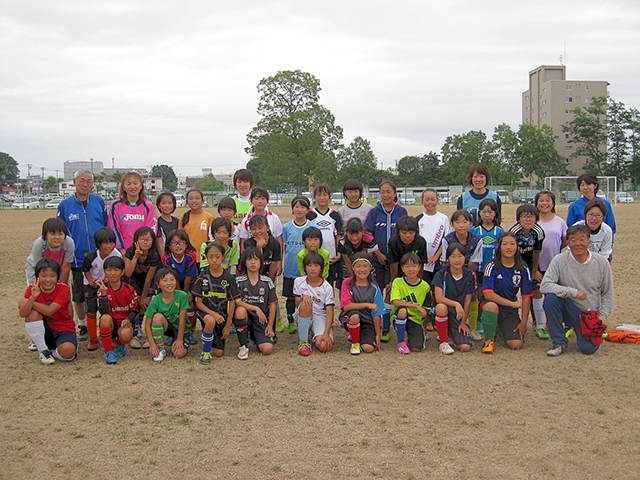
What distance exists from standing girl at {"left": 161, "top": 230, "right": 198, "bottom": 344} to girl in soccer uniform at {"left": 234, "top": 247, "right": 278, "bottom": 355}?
0.56 m

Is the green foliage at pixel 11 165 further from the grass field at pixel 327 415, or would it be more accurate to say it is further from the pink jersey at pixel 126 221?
the grass field at pixel 327 415

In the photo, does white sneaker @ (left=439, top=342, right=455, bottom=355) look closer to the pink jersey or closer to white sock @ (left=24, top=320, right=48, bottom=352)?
the pink jersey

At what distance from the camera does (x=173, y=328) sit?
5.58 metres

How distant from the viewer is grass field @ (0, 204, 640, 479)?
10.6ft

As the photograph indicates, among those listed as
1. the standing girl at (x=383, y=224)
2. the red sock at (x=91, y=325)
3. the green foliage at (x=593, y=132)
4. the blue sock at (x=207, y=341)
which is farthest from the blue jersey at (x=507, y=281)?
the green foliage at (x=593, y=132)

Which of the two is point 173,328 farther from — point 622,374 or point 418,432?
point 622,374

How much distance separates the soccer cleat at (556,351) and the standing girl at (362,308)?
5.15 ft

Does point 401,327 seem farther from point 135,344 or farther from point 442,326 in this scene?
point 135,344

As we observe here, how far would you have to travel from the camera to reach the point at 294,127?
51.6 m

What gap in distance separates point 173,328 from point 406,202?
43.9m

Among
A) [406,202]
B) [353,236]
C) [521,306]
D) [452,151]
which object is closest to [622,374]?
[521,306]

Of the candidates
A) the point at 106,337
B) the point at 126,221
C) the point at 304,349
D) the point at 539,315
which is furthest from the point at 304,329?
the point at 539,315

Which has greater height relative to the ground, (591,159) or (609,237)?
Answer: (591,159)

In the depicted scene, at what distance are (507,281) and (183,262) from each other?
325 cm
